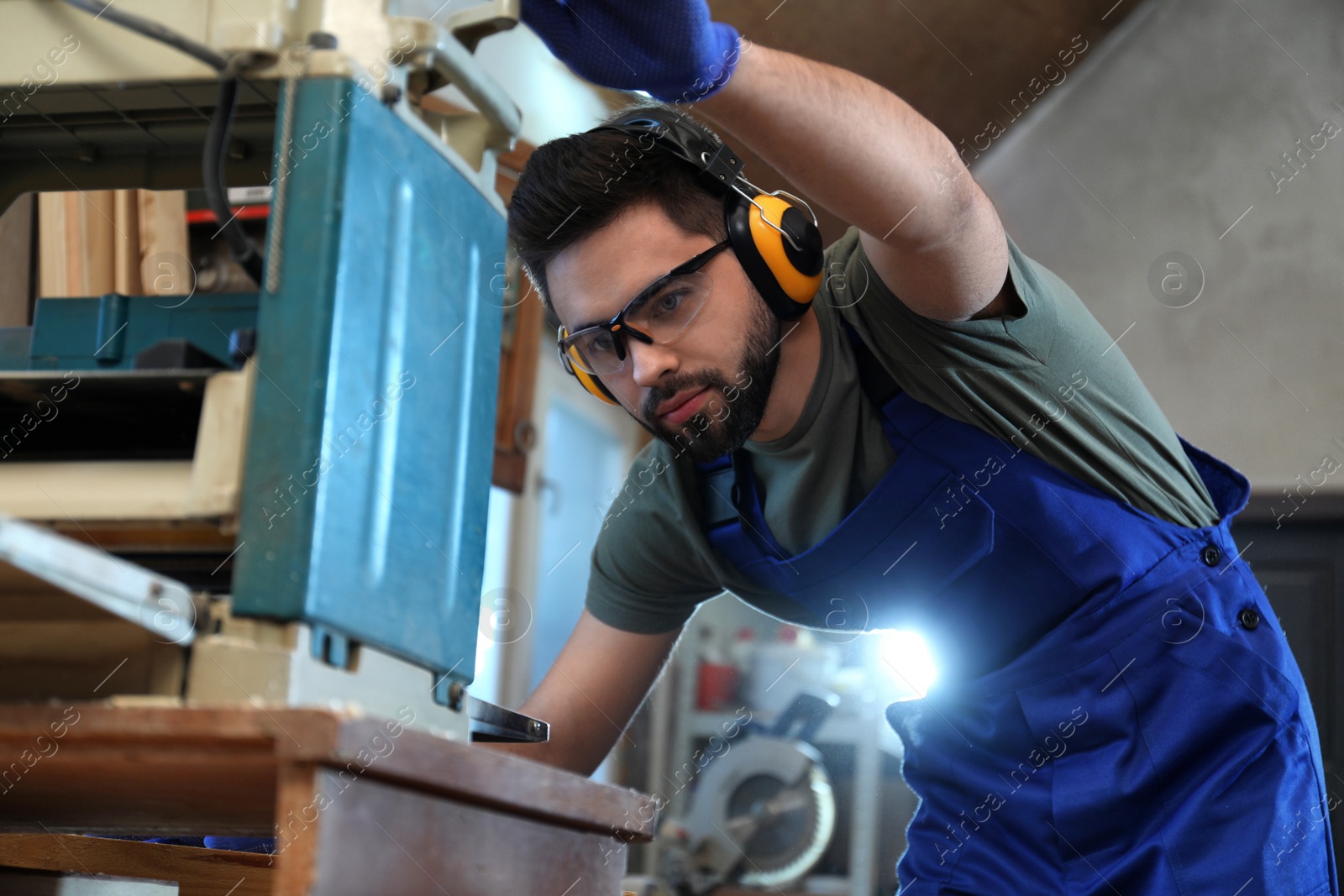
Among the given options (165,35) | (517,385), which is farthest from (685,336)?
(517,385)

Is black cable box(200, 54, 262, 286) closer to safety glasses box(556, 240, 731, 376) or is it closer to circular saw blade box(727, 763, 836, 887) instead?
safety glasses box(556, 240, 731, 376)

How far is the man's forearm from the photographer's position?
92 centimetres

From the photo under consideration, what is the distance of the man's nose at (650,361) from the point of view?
1214 mm

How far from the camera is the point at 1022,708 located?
127cm

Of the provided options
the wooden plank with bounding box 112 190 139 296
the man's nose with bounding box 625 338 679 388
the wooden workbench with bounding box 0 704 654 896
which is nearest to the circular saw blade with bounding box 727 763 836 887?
the man's nose with bounding box 625 338 679 388

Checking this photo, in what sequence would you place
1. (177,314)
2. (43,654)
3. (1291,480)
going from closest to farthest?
(43,654) → (177,314) → (1291,480)

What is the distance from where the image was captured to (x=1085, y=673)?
121 centimetres

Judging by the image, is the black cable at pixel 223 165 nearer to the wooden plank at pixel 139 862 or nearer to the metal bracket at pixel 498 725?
the metal bracket at pixel 498 725

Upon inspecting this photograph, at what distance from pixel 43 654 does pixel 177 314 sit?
0.25m

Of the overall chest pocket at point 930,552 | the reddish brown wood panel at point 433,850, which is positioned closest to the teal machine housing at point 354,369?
the reddish brown wood panel at point 433,850

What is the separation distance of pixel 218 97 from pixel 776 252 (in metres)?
0.61

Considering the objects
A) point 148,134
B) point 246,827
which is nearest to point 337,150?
point 148,134

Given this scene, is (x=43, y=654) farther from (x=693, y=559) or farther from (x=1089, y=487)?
(x=1089, y=487)

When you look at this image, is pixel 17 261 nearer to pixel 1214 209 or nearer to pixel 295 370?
pixel 295 370
